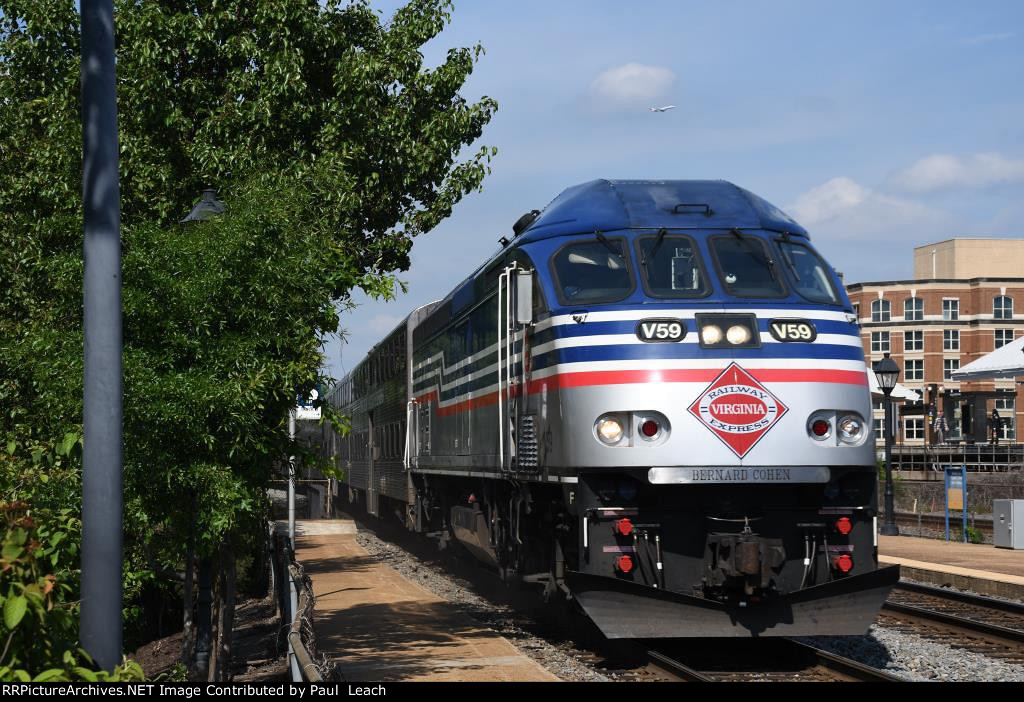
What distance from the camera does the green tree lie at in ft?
32.0

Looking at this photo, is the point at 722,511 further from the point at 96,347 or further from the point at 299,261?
the point at 96,347

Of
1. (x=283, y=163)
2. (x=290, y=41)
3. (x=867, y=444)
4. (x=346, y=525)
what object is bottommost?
(x=346, y=525)

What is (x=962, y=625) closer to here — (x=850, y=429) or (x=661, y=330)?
(x=850, y=429)

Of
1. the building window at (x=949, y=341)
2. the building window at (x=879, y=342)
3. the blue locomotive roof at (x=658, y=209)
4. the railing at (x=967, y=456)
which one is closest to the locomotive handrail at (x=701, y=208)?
the blue locomotive roof at (x=658, y=209)

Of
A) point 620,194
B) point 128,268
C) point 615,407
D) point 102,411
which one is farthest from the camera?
point 620,194

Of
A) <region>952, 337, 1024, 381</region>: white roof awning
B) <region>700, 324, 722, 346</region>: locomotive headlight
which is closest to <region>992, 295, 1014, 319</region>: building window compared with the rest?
<region>952, 337, 1024, 381</region>: white roof awning

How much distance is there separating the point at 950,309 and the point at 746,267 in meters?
90.1

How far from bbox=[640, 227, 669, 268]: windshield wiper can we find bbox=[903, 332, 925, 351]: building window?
8873cm

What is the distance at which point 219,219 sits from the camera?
10375 mm

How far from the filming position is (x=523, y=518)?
45.0 feet

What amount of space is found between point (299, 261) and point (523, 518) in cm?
455

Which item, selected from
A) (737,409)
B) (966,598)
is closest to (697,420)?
(737,409)

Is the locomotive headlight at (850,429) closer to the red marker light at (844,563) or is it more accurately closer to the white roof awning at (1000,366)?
the red marker light at (844,563)
